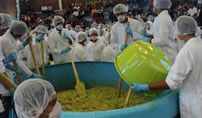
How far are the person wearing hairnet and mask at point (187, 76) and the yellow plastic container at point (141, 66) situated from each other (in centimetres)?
9

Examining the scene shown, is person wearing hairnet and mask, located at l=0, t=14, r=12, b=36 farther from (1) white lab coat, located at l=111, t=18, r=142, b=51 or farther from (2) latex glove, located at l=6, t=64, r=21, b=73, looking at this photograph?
(1) white lab coat, located at l=111, t=18, r=142, b=51

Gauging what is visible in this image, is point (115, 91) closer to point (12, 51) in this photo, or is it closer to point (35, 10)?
point (12, 51)

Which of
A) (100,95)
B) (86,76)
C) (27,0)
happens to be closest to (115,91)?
(100,95)

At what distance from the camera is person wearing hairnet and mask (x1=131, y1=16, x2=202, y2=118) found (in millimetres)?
1881

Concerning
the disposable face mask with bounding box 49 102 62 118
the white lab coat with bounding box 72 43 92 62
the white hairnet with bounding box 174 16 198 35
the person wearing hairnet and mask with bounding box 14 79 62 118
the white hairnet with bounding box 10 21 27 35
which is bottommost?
the white lab coat with bounding box 72 43 92 62

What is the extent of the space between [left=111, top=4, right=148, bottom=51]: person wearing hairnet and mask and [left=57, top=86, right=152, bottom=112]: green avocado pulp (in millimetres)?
777

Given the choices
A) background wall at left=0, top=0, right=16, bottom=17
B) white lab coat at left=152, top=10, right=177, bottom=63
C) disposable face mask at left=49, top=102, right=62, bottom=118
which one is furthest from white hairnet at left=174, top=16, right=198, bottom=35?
background wall at left=0, top=0, right=16, bottom=17

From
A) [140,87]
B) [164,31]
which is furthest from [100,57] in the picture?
[140,87]

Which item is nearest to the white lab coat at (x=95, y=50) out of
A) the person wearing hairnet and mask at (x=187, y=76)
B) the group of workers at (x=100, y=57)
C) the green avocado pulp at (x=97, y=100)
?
the group of workers at (x=100, y=57)

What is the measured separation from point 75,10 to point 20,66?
435 inches

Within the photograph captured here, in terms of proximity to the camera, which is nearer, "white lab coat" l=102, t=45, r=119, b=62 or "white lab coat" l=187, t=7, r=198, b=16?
"white lab coat" l=102, t=45, r=119, b=62

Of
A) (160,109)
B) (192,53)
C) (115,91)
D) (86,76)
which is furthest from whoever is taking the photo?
(86,76)

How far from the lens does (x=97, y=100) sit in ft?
8.89

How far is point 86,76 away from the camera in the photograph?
11.3 ft
